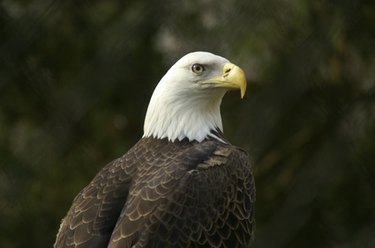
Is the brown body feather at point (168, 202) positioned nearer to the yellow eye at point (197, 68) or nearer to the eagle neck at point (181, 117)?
the eagle neck at point (181, 117)

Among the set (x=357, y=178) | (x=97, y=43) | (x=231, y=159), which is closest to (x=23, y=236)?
(x=97, y=43)

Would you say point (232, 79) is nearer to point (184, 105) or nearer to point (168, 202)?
point (184, 105)

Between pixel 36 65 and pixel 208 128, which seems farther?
pixel 36 65

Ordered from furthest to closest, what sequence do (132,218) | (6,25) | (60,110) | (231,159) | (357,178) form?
1. (357,178)
2. (6,25)
3. (60,110)
4. (231,159)
5. (132,218)

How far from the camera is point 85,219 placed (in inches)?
191

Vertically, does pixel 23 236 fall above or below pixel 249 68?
below

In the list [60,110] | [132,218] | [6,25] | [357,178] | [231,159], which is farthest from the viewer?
[357,178]

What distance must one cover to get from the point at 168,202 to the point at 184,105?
704 mm

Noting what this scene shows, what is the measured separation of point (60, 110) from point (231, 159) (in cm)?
89

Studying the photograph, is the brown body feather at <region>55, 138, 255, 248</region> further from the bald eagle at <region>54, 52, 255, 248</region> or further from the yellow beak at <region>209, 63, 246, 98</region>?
the yellow beak at <region>209, 63, 246, 98</region>

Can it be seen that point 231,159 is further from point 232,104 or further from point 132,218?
point 232,104

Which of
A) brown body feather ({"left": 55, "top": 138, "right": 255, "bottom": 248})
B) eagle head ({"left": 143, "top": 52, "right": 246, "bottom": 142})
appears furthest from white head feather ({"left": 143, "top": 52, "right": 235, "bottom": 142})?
brown body feather ({"left": 55, "top": 138, "right": 255, "bottom": 248})

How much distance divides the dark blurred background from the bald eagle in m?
0.13

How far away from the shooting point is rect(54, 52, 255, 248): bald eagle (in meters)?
4.75
